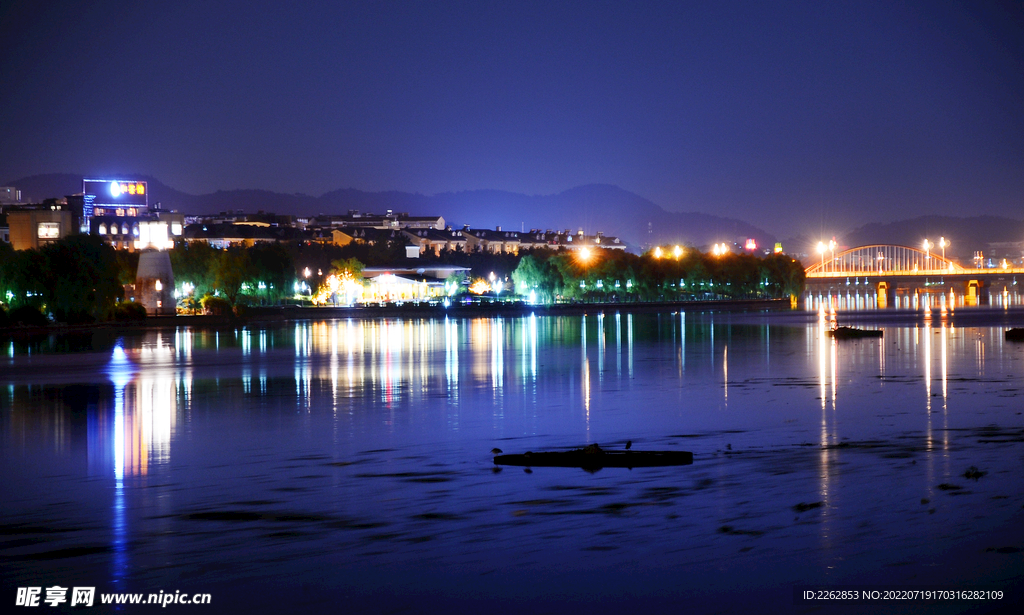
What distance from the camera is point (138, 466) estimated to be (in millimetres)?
16031

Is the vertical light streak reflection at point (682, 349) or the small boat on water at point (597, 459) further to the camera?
the vertical light streak reflection at point (682, 349)

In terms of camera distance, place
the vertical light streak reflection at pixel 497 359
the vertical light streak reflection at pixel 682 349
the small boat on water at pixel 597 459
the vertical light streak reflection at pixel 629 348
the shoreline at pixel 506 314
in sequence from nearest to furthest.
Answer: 1. the small boat on water at pixel 597 459
2. the vertical light streak reflection at pixel 497 359
3. the vertical light streak reflection at pixel 682 349
4. the vertical light streak reflection at pixel 629 348
5. the shoreline at pixel 506 314

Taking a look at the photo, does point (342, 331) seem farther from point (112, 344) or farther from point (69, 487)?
point (69, 487)

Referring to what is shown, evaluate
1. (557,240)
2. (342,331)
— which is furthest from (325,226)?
(342,331)

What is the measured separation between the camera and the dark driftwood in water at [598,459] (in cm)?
1469

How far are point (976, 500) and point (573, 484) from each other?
191 inches

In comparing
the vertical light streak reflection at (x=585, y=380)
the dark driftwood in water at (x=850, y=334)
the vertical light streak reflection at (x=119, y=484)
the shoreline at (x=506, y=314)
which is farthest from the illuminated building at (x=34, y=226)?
the dark driftwood in water at (x=850, y=334)

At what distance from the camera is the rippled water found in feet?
32.4

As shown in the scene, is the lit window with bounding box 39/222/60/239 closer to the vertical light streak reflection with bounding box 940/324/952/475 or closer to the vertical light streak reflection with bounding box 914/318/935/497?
the vertical light streak reflection with bounding box 914/318/935/497

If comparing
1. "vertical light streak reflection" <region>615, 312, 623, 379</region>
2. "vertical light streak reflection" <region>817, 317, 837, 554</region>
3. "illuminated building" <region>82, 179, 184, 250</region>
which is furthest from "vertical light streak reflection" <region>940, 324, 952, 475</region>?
"illuminated building" <region>82, 179, 184, 250</region>

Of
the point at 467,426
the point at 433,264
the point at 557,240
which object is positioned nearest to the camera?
the point at 467,426

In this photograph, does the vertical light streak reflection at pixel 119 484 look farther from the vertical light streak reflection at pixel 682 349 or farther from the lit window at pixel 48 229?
the lit window at pixel 48 229

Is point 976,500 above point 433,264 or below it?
below

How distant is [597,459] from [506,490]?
168 cm
